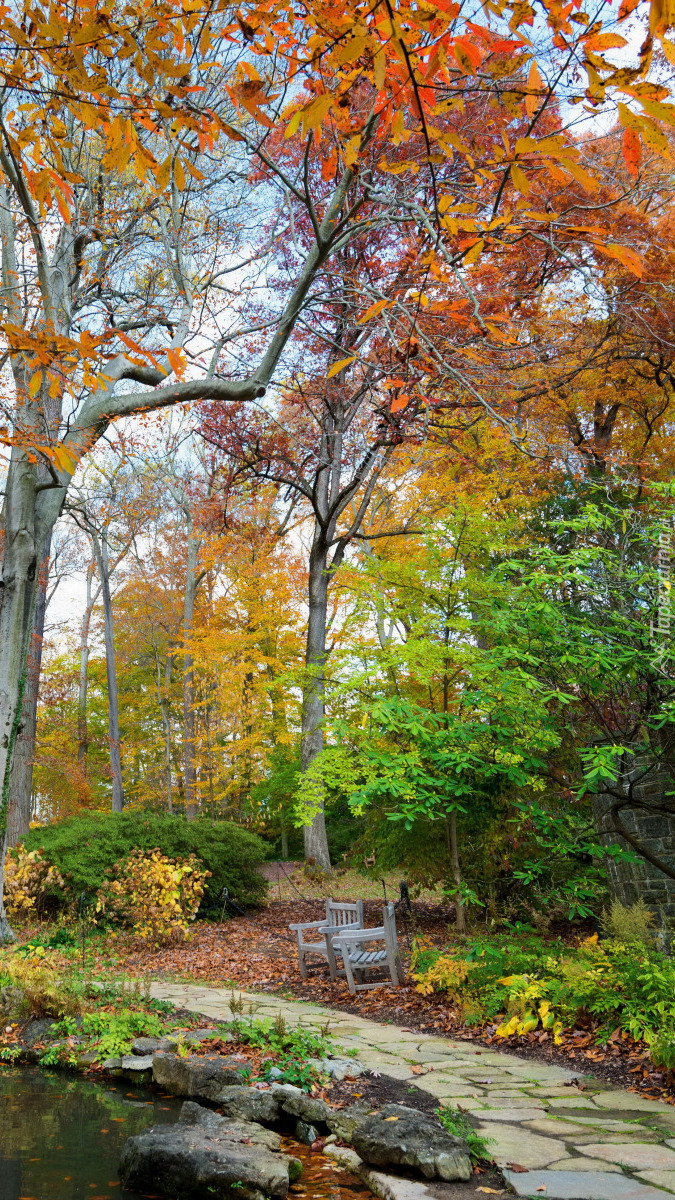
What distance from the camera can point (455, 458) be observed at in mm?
12938

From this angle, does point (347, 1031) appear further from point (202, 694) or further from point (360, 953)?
point (202, 694)

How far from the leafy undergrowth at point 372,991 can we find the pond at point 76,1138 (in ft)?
5.81

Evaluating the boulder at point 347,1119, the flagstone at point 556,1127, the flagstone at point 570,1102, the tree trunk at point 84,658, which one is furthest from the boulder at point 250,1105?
the tree trunk at point 84,658

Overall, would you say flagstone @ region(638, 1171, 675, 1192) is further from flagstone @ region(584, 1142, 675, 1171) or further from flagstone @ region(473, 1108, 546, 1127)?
flagstone @ region(473, 1108, 546, 1127)

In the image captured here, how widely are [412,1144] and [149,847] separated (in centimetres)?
714

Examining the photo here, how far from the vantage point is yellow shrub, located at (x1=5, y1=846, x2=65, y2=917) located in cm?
855

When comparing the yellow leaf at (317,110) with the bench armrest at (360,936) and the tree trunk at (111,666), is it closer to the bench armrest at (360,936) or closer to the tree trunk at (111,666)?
the bench armrest at (360,936)

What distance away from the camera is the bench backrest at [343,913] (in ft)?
23.1

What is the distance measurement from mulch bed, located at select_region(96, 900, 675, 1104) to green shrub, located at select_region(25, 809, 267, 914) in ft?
1.62

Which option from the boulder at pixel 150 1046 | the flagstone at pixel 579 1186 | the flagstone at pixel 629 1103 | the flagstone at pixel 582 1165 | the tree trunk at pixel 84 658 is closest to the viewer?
the flagstone at pixel 579 1186

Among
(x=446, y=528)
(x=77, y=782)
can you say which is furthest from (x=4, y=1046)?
(x=77, y=782)

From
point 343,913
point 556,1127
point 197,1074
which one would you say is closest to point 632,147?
point 556,1127

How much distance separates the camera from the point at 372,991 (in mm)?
6434

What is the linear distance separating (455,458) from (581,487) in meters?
2.32
